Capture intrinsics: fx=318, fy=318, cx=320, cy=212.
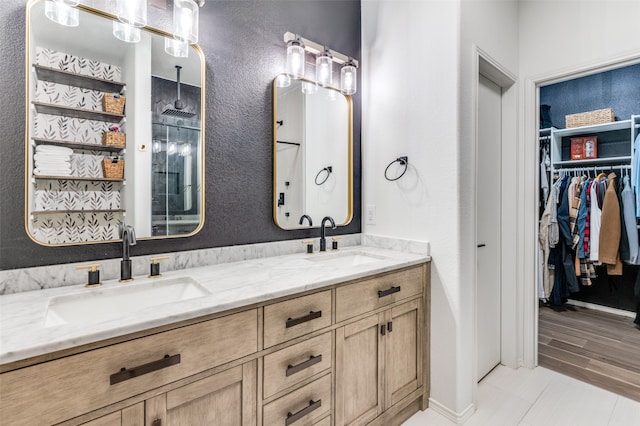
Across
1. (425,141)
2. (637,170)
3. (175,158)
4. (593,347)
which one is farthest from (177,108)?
(637,170)

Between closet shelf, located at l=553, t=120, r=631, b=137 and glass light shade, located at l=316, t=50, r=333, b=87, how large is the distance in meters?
2.96

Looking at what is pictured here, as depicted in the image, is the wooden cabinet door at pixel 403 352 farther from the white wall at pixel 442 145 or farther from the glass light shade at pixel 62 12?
the glass light shade at pixel 62 12

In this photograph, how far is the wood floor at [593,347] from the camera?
7.11 ft

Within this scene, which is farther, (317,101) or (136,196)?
(317,101)

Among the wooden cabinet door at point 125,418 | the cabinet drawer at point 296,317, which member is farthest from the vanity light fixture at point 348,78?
the wooden cabinet door at point 125,418

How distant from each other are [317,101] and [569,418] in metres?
2.41

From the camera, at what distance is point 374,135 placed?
7.41 ft

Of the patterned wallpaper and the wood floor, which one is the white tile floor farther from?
the patterned wallpaper

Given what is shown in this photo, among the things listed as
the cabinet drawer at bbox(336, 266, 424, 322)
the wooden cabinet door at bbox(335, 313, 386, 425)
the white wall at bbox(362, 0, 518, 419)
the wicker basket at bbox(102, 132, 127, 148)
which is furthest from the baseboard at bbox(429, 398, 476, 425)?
the wicker basket at bbox(102, 132, 127, 148)

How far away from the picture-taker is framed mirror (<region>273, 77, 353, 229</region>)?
1.94 m

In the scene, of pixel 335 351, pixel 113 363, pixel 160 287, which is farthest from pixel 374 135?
pixel 113 363

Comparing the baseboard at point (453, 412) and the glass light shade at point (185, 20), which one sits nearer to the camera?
the glass light shade at point (185, 20)

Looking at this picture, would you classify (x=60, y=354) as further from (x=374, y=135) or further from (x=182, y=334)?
(x=374, y=135)

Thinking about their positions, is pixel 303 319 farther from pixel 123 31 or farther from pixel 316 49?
pixel 316 49
